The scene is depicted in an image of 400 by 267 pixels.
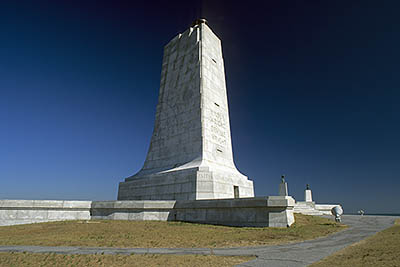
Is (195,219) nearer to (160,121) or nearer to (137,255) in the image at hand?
(137,255)

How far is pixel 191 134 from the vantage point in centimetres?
1822

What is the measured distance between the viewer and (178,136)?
63.1 ft

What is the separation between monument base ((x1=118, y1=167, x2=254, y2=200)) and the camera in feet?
49.6

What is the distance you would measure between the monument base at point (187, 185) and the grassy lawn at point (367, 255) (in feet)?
28.9

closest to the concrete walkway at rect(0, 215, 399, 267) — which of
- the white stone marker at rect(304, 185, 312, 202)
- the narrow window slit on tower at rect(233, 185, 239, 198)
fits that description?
the narrow window slit on tower at rect(233, 185, 239, 198)

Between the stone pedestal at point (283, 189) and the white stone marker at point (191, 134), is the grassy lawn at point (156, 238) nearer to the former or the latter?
the white stone marker at point (191, 134)

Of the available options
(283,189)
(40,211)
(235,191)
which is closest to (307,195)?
(283,189)

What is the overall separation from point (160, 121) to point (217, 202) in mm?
10867

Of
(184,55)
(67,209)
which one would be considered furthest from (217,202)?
(184,55)

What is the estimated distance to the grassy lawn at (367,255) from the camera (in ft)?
16.4

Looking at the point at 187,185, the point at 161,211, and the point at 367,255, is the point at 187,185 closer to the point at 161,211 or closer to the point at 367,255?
the point at 161,211

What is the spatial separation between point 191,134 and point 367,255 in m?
13.4

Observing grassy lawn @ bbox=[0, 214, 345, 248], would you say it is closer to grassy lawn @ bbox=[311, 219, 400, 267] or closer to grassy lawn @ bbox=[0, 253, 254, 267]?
grassy lawn @ bbox=[0, 253, 254, 267]

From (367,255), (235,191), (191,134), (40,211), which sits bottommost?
(367,255)
